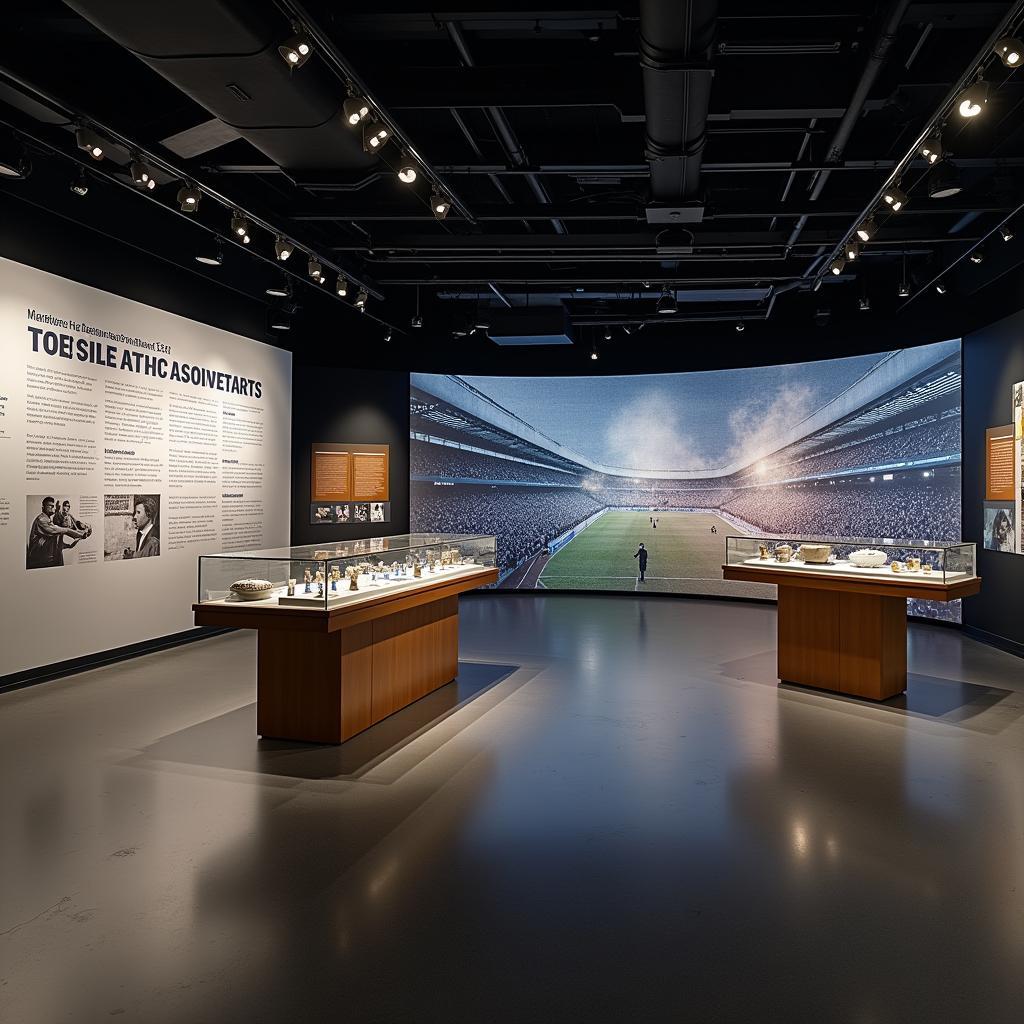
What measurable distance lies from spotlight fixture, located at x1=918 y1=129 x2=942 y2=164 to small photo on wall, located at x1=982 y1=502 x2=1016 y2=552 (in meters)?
4.03

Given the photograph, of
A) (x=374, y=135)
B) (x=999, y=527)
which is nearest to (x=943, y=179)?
(x=999, y=527)

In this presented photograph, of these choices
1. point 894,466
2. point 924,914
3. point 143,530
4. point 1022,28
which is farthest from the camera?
point 894,466

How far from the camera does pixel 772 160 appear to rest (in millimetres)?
5598

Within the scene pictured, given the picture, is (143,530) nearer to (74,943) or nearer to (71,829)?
(71,829)

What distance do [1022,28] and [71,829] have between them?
21.7 feet

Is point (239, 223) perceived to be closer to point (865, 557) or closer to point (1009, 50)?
point (1009, 50)

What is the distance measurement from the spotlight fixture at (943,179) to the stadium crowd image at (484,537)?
26 millimetres

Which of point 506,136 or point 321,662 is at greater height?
point 506,136

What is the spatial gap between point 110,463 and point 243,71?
411 cm

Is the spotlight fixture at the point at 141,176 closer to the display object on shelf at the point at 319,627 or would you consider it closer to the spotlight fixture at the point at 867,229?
the display object on shelf at the point at 319,627

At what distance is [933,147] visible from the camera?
477cm

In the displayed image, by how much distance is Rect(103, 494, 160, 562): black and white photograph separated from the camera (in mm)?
6762

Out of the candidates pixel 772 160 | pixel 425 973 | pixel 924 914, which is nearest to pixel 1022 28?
pixel 772 160

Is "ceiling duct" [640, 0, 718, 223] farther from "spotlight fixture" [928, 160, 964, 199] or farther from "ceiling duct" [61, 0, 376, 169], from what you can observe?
"ceiling duct" [61, 0, 376, 169]
